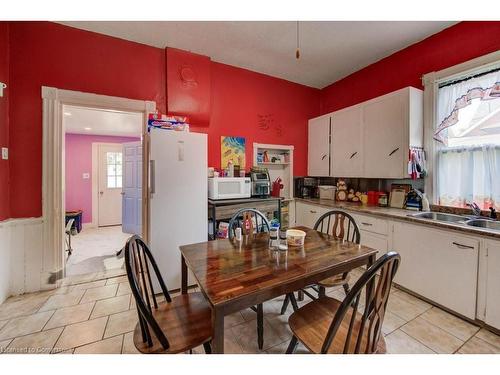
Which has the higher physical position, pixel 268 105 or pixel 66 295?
pixel 268 105

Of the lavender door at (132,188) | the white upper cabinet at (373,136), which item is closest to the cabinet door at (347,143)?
the white upper cabinet at (373,136)

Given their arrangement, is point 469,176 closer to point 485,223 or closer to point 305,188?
point 485,223

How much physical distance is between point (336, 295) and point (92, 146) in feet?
20.4

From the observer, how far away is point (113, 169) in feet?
18.9

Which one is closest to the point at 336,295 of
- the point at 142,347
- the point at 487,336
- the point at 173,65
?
the point at 487,336

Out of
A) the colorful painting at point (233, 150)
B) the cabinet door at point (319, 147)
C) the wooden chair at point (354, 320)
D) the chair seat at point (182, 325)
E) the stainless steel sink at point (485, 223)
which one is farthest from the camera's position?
the cabinet door at point (319, 147)

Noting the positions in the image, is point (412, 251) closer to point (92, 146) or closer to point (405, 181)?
point (405, 181)

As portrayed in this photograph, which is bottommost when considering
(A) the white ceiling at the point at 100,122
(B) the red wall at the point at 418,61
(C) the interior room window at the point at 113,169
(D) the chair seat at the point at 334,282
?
(D) the chair seat at the point at 334,282

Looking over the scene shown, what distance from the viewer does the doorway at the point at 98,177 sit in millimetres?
4184

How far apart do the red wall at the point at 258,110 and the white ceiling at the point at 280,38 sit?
10.6 inches

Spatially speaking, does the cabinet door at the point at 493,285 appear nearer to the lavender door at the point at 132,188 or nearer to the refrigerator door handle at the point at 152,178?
the refrigerator door handle at the point at 152,178

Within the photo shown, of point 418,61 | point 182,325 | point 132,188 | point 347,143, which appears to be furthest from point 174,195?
point 418,61
